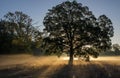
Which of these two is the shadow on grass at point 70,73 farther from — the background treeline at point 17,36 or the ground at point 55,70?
the background treeline at point 17,36

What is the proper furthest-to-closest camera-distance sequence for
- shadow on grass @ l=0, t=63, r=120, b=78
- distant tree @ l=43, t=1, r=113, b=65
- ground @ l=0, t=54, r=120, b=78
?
distant tree @ l=43, t=1, r=113, b=65 < ground @ l=0, t=54, r=120, b=78 < shadow on grass @ l=0, t=63, r=120, b=78

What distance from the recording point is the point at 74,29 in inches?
2237

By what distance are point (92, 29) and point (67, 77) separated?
2566 centimetres

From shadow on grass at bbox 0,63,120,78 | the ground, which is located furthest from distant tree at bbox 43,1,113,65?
shadow on grass at bbox 0,63,120,78

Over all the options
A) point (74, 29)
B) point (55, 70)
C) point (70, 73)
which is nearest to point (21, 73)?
point (55, 70)

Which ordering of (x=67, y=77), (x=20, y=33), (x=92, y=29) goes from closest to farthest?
(x=67, y=77) → (x=92, y=29) → (x=20, y=33)

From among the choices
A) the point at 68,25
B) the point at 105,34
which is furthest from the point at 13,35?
the point at 105,34

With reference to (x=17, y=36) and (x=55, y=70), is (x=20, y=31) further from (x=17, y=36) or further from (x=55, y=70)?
(x=55, y=70)

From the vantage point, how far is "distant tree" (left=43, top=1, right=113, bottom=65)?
56.5 metres

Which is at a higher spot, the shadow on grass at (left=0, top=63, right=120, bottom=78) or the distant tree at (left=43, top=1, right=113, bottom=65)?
the distant tree at (left=43, top=1, right=113, bottom=65)

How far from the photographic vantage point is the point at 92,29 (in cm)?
5625

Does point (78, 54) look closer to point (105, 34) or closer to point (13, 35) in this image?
point (105, 34)

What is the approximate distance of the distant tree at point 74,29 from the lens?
5653 centimetres

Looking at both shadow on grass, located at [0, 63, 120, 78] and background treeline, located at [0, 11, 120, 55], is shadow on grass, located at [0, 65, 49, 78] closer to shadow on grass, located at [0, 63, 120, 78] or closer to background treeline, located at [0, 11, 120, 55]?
shadow on grass, located at [0, 63, 120, 78]
